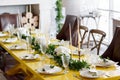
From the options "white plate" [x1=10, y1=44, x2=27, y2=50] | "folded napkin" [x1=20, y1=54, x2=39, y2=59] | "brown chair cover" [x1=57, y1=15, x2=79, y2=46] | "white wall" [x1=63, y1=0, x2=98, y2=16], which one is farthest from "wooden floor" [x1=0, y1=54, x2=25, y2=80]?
"white wall" [x1=63, y1=0, x2=98, y2=16]

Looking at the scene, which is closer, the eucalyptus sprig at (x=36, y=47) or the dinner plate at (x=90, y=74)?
the dinner plate at (x=90, y=74)

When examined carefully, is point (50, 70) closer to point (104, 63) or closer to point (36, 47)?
point (104, 63)

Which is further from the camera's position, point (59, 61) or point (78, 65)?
point (59, 61)

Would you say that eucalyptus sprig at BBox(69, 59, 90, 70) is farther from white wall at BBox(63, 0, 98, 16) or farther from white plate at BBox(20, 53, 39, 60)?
white wall at BBox(63, 0, 98, 16)

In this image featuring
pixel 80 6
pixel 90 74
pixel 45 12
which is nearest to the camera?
pixel 90 74

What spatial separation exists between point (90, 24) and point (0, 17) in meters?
3.15

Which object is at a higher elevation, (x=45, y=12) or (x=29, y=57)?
(x=45, y=12)

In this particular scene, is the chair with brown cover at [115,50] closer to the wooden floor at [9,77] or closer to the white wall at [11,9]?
the wooden floor at [9,77]

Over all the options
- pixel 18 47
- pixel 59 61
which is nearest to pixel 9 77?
pixel 18 47

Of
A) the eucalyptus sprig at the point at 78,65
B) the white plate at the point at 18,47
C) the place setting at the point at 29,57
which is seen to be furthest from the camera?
the white plate at the point at 18,47

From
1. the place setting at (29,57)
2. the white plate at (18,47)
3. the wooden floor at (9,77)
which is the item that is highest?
the white plate at (18,47)

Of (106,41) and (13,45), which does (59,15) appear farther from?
(13,45)

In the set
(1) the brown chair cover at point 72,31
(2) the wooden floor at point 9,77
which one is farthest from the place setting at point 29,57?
(1) the brown chair cover at point 72,31

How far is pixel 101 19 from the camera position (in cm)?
785
